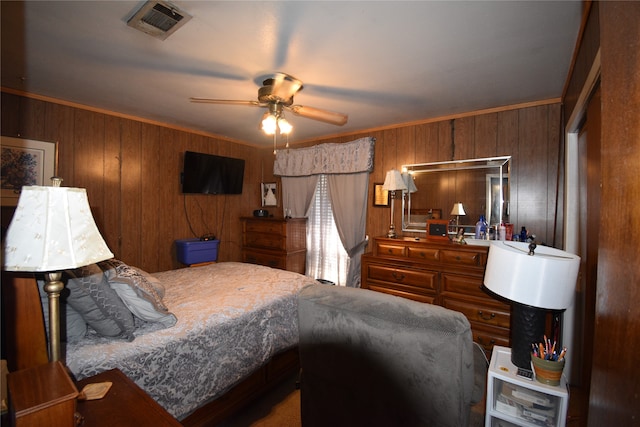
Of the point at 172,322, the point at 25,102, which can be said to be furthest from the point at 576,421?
the point at 25,102

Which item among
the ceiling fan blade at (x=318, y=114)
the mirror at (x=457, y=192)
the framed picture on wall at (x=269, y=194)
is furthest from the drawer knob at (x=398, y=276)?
the framed picture on wall at (x=269, y=194)

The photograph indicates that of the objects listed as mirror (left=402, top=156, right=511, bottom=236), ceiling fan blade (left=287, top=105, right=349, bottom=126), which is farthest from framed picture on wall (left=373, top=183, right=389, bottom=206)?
ceiling fan blade (left=287, top=105, right=349, bottom=126)

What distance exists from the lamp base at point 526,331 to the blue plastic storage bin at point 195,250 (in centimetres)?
346

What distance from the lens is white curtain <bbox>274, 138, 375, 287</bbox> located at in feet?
12.2

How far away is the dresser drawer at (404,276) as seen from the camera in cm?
275

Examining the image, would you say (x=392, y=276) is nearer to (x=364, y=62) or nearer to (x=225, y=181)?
(x=364, y=62)

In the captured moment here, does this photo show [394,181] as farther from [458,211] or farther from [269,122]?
[269,122]

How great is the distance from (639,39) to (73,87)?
3516 mm

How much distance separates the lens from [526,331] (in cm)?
136

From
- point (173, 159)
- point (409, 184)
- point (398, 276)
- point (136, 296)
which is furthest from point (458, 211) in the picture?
point (173, 159)

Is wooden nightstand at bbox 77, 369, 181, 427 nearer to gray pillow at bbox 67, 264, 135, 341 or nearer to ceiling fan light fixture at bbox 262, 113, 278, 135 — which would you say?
gray pillow at bbox 67, 264, 135, 341

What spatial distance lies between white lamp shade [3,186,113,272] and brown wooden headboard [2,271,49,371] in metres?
0.24

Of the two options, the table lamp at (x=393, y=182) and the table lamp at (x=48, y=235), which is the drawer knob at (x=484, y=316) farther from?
the table lamp at (x=48, y=235)

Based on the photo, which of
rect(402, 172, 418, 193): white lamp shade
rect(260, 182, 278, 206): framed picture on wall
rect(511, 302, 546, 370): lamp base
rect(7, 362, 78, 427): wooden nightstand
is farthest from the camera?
rect(260, 182, 278, 206): framed picture on wall
